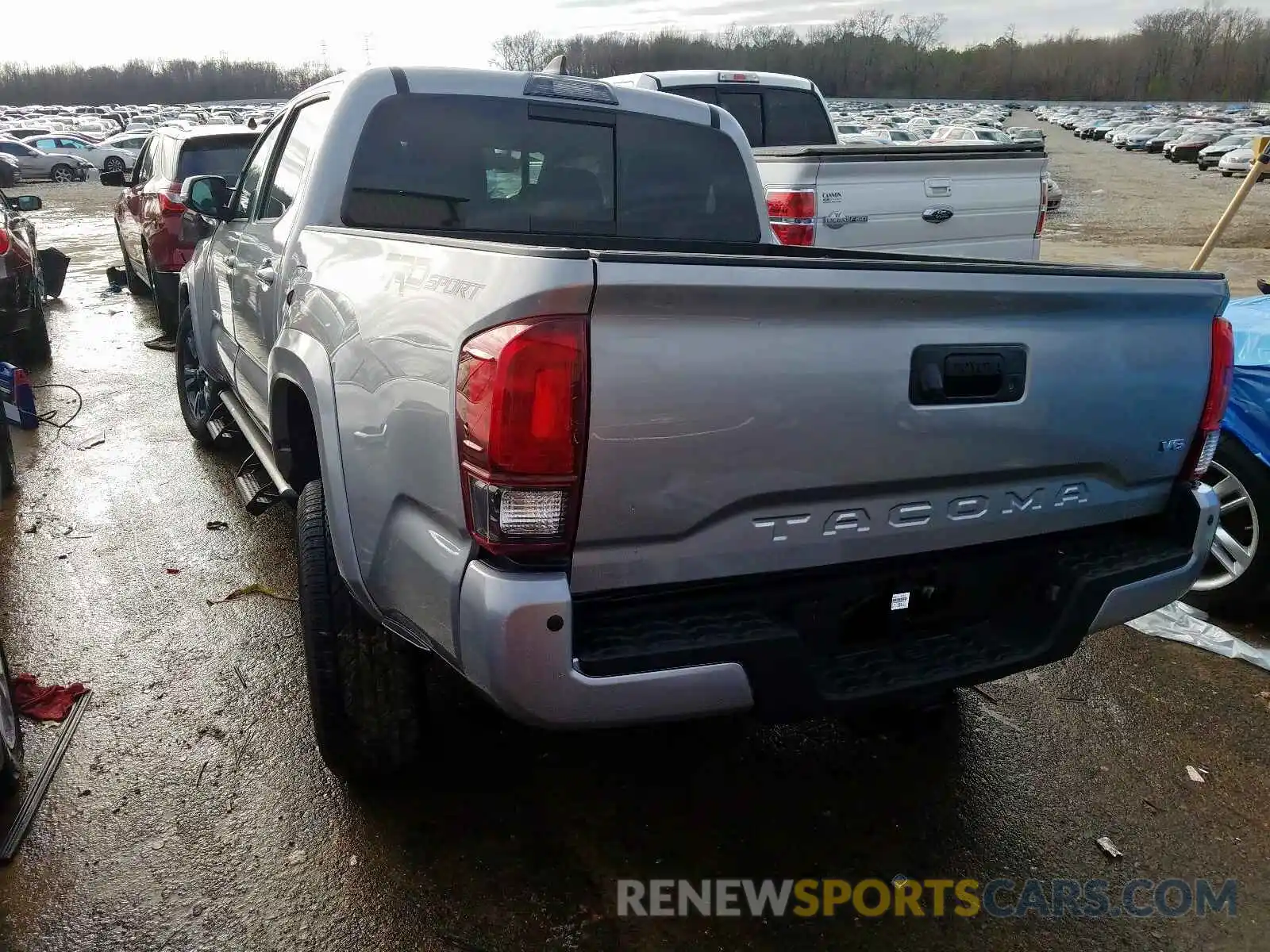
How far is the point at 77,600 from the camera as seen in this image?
158 inches

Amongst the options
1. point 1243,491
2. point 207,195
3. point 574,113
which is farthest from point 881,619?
point 207,195

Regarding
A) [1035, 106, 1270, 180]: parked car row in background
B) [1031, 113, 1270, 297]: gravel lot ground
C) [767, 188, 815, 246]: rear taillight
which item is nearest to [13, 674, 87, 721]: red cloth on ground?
[767, 188, 815, 246]: rear taillight

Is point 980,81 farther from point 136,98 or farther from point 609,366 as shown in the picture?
point 609,366

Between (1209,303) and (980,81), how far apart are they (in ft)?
477

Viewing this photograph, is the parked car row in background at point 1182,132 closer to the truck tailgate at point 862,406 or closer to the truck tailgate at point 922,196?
the truck tailgate at point 922,196

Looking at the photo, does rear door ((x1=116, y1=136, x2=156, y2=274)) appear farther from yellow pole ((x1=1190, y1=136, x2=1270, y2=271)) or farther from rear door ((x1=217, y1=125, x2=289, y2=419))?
yellow pole ((x1=1190, y1=136, x2=1270, y2=271))

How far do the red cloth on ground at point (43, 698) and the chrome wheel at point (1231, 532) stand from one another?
4243 mm

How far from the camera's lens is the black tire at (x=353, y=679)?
8.37 feet

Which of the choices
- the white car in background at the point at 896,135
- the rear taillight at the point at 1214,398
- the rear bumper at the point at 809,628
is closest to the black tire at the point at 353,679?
the rear bumper at the point at 809,628

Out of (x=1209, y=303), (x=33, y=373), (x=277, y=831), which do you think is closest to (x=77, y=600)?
(x=277, y=831)

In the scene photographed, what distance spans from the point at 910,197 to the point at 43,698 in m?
6.33

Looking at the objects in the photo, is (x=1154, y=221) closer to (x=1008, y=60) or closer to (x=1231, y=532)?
(x=1231, y=532)

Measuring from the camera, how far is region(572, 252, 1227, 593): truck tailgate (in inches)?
74.6

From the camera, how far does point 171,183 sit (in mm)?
8430
